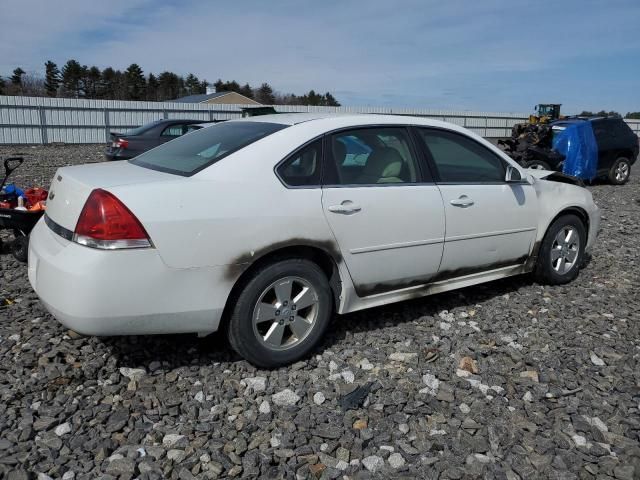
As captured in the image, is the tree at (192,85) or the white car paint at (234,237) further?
the tree at (192,85)

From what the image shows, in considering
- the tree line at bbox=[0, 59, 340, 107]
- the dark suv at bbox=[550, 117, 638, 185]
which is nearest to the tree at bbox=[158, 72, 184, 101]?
the tree line at bbox=[0, 59, 340, 107]

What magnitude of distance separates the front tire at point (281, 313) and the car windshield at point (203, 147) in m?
0.76

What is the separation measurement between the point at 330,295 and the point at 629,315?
2680 millimetres

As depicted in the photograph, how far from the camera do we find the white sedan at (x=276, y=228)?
291 centimetres

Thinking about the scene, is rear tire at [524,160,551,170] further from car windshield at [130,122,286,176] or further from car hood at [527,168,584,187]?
car windshield at [130,122,286,176]

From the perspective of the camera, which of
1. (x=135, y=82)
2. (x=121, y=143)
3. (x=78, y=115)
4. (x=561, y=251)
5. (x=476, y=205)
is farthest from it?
(x=135, y=82)

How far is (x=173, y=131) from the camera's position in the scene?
1516cm

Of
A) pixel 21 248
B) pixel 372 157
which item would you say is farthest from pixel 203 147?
pixel 21 248

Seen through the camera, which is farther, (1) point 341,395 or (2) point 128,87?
(2) point 128,87

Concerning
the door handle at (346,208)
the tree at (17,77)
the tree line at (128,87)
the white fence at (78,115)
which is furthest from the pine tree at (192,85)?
the door handle at (346,208)

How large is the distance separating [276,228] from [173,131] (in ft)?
42.1

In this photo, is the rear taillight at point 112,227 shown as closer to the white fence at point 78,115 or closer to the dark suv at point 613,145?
the dark suv at point 613,145

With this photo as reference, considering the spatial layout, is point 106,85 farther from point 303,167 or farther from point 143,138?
point 303,167

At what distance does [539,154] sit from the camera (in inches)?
496
